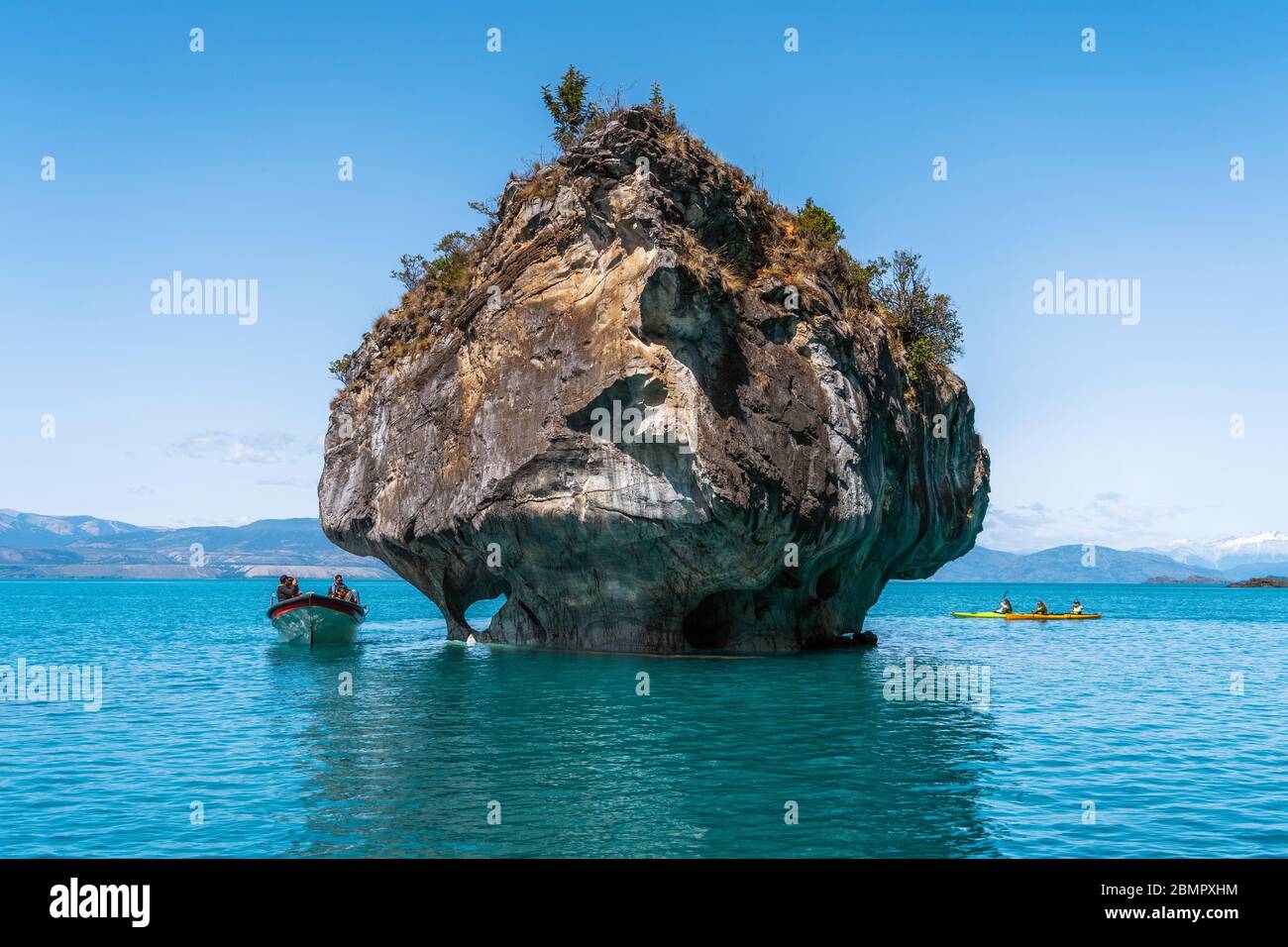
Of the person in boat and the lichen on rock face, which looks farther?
the person in boat

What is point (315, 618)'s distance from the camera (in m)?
44.0

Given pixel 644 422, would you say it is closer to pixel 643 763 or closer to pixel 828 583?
pixel 828 583

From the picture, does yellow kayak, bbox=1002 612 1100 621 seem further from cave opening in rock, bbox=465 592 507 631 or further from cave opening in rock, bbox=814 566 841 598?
Answer: cave opening in rock, bbox=465 592 507 631

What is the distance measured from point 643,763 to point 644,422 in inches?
610

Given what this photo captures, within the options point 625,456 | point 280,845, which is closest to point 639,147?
point 625,456

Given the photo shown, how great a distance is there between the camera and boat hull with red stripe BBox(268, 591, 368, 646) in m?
43.8

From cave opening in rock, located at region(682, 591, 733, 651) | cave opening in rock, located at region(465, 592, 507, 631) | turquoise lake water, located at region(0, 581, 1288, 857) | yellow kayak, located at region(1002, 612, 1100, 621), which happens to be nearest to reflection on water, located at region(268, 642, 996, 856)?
turquoise lake water, located at region(0, 581, 1288, 857)

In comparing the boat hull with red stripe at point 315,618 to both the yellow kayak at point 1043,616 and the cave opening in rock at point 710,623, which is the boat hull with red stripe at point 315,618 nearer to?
the cave opening in rock at point 710,623

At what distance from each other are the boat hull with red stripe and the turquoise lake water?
6.65 meters

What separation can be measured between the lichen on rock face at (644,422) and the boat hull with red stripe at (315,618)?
3.38 m

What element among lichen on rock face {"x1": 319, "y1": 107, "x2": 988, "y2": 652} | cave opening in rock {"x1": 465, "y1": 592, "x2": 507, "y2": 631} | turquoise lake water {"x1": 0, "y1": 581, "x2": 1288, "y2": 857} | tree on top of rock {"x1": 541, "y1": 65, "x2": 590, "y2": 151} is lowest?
cave opening in rock {"x1": 465, "y1": 592, "x2": 507, "y2": 631}

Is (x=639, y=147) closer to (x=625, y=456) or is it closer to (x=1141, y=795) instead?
(x=625, y=456)

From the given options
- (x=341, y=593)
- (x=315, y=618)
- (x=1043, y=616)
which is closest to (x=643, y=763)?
(x=315, y=618)
